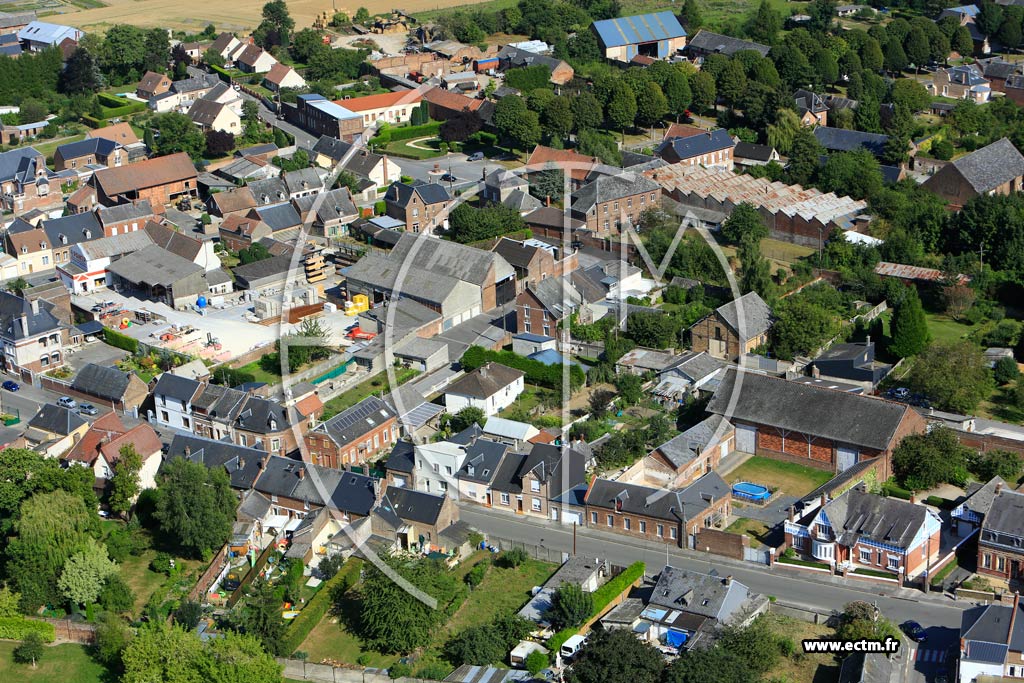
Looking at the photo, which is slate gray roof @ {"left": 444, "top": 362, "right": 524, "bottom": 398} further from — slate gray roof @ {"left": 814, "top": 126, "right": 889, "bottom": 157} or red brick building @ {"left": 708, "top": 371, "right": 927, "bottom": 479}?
slate gray roof @ {"left": 814, "top": 126, "right": 889, "bottom": 157}

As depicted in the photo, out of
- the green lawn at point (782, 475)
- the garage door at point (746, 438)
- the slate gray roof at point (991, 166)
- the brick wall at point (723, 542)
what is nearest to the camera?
the brick wall at point (723, 542)

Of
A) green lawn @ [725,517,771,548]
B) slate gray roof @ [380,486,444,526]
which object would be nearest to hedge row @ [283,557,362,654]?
slate gray roof @ [380,486,444,526]

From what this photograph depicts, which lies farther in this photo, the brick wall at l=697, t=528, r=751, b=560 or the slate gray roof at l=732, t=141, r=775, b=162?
the slate gray roof at l=732, t=141, r=775, b=162

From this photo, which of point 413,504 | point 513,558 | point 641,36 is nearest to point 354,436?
point 413,504

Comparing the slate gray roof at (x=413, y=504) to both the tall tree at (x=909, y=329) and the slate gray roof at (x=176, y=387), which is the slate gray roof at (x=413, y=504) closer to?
the slate gray roof at (x=176, y=387)

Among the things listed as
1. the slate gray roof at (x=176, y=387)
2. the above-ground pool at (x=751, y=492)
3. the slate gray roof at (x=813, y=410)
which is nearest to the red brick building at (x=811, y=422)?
the slate gray roof at (x=813, y=410)
